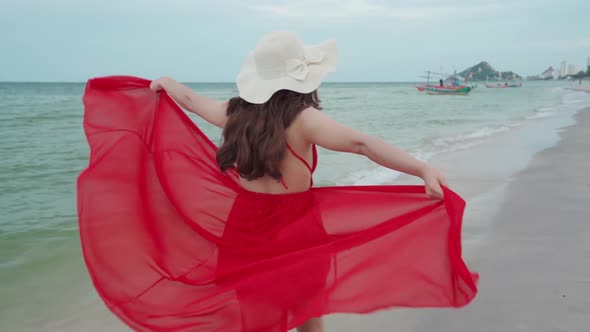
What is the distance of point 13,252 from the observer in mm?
5602

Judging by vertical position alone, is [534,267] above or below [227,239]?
below

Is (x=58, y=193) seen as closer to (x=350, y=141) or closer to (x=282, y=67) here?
(x=282, y=67)

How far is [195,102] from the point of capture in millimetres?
2502

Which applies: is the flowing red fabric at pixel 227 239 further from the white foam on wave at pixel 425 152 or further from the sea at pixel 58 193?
the white foam on wave at pixel 425 152

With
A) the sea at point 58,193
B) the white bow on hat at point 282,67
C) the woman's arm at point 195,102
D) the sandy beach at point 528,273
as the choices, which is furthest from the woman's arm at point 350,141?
the sea at point 58,193

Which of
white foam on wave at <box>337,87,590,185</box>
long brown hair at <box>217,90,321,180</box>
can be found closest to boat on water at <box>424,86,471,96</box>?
white foam on wave at <box>337,87,590,185</box>

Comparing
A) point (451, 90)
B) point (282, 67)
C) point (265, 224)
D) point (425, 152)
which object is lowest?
point (451, 90)

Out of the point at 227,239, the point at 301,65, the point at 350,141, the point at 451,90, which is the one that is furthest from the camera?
the point at 451,90

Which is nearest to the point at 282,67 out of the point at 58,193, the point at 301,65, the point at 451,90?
the point at 301,65

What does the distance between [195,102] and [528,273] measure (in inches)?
102

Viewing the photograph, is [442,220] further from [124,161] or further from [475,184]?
[475,184]

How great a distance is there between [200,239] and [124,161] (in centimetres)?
56

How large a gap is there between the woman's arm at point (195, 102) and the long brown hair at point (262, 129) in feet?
0.42

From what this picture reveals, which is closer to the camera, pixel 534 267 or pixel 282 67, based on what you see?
pixel 282 67
